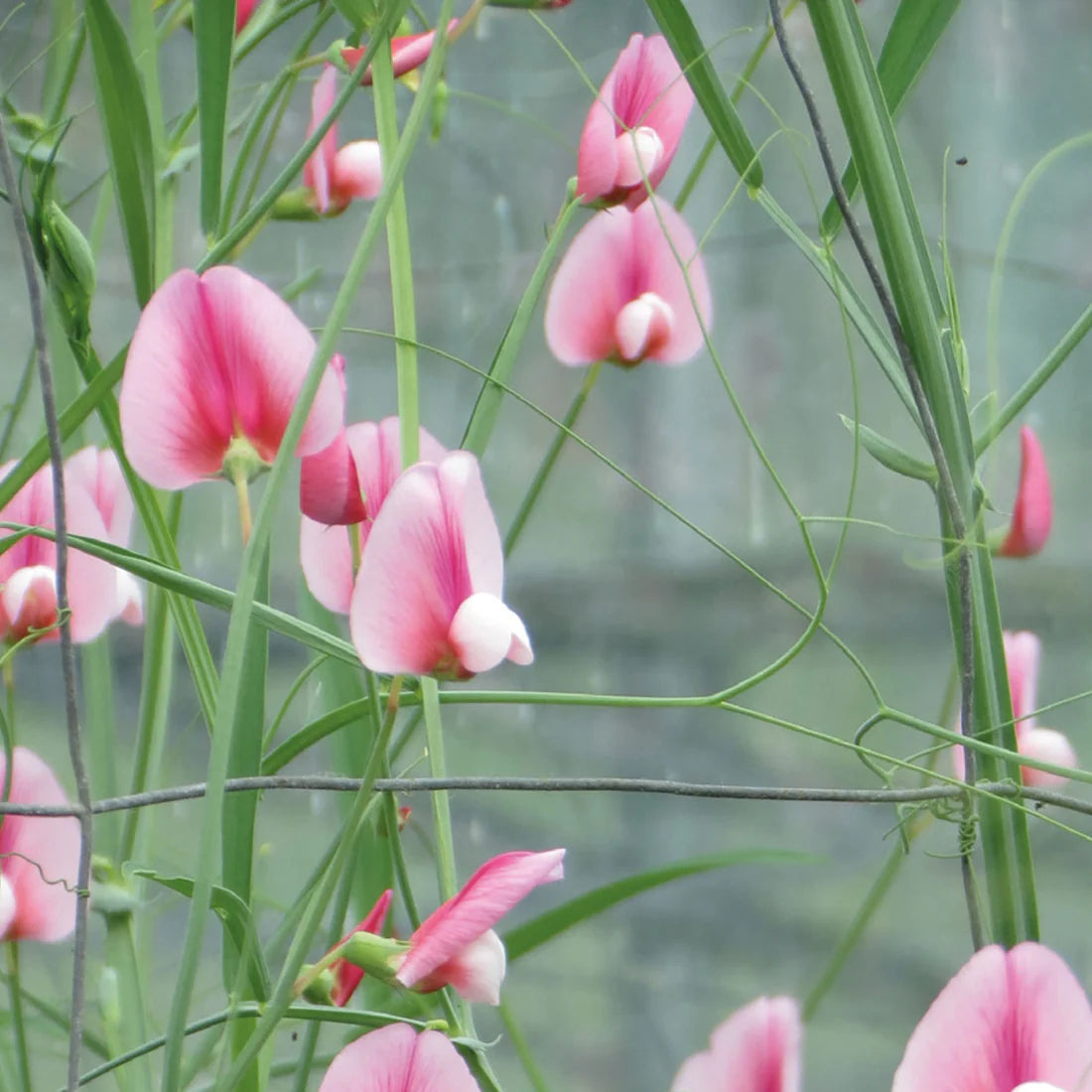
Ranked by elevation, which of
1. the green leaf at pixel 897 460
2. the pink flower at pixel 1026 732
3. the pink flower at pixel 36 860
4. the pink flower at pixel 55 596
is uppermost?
the green leaf at pixel 897 460

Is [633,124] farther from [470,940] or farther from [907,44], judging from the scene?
[470,940]

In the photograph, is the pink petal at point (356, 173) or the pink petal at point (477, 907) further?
the pink petal at point (356, 173)

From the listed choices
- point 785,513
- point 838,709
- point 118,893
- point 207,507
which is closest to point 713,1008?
point 838,709

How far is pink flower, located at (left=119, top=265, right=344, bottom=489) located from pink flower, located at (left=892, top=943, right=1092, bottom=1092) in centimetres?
15

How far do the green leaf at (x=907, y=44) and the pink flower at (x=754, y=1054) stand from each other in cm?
17

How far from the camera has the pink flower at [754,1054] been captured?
0.28m

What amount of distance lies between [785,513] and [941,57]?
0.27m

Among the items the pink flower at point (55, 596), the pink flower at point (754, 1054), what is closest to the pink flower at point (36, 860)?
the pink flower at point (55, 596)

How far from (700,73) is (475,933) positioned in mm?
172

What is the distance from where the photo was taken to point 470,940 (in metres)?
0.22

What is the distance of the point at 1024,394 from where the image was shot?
27 centimetres

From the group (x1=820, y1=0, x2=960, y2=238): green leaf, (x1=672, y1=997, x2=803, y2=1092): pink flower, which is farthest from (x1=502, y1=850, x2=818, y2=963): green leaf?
(x1=820, y1=0, x2=960, y2=238): green leaf

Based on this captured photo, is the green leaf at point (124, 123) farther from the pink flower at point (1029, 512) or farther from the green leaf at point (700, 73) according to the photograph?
the pink flower at point (1029, 512)

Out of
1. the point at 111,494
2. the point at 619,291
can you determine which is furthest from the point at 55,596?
the point at 619,291
